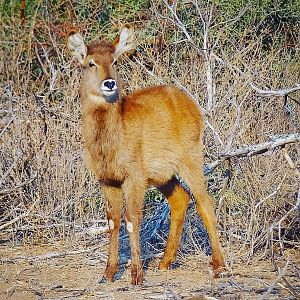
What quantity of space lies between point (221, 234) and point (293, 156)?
49.8 inches

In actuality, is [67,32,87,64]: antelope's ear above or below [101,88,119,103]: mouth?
above

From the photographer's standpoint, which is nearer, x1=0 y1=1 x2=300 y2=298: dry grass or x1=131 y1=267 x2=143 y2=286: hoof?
x1=131 y1=267 x2=143 y2=286: hoof

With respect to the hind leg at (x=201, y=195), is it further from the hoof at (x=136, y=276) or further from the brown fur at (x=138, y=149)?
the hoof at (x=136, y=276)

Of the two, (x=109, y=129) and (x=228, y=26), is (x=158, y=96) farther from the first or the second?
(x=228, y=26)

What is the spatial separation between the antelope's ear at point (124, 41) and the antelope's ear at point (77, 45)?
284mm

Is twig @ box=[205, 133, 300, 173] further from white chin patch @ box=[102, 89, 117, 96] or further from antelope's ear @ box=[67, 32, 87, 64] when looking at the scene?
antelope's ear @ box=[67, 32, 87, 64]

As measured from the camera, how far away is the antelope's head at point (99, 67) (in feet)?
23.9

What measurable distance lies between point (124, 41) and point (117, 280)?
7.08 ft

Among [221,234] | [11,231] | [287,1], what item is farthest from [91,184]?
[287,1]

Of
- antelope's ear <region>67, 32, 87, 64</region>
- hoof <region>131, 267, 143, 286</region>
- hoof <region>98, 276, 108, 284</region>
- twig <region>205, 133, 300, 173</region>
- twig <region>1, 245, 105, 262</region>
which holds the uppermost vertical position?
antelope's ear <region>67, 32, 87, 64</region>

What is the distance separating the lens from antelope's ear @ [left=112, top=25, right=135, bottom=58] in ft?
24.8

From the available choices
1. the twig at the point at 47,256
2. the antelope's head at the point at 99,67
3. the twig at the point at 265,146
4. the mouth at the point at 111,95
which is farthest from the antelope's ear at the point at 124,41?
the twig at the point at 47,256

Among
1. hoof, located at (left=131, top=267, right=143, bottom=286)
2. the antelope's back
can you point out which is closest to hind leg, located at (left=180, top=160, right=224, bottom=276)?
the antelope's back

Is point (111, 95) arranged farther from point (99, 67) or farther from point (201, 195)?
point (201, 195)
